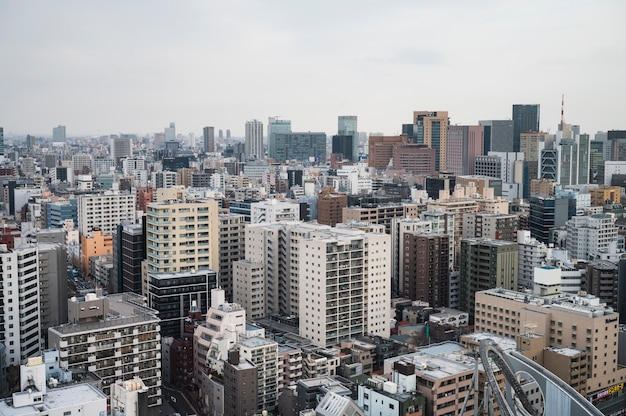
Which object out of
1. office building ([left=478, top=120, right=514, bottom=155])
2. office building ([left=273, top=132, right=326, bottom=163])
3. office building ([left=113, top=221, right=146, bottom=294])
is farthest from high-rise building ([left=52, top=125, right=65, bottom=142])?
office building ([left=273, top=132, right=326, bottom=163])

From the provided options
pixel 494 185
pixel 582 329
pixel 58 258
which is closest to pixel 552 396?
pixel 582 329

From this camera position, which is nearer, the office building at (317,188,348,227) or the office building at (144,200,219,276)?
the office building at (144,200,219,276)

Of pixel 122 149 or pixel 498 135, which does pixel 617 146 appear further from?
pixel 122 149

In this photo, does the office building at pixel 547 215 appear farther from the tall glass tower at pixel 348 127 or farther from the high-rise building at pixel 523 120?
the tall glass tower at pixel 348 127

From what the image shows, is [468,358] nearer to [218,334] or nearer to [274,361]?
[274,361]

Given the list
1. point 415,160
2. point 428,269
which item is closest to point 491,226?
point 428,269

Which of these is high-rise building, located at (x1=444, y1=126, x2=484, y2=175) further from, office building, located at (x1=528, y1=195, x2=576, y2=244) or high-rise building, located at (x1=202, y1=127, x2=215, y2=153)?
high-rise building, located at (x1=202, y1=127, x2=215, y2=153)

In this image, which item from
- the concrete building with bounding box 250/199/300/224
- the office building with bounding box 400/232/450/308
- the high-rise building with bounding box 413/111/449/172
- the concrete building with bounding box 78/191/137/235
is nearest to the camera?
the office building with bounding box 400/232/450/308
